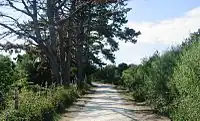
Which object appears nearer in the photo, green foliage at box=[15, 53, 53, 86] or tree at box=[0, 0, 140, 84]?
tree at box=[0, 0, 140, 84]

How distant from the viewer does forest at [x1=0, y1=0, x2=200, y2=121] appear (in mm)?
13094

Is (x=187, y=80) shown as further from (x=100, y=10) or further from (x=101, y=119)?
(x=100, y=10)

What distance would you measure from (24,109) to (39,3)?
757 inches

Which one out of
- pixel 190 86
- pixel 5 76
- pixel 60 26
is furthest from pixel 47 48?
pixel 190 86

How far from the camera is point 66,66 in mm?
41844

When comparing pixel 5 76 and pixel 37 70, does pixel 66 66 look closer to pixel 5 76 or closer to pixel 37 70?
pixel 37 70

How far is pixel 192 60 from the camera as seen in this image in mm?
12188

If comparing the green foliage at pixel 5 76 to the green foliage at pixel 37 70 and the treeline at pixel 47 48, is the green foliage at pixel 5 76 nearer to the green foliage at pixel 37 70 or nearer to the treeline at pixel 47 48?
the treeline at pixel 47 48

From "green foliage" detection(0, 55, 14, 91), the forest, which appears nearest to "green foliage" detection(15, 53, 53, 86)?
the forest

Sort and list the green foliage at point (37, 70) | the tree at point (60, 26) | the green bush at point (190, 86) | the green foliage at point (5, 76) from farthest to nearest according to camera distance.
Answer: the green foliage at point (37, 70) < the tree at point (60, 26) < the green foliage at point (5, 76) < the green bush at point (190, 86)

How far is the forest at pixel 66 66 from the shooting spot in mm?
13094

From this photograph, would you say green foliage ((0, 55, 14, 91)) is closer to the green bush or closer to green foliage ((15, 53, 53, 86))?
the green bush

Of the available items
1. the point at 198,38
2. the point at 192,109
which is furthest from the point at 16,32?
the point at 192,109

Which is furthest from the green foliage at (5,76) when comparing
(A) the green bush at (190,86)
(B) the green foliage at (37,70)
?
(B) the green foliage at (37,70)
